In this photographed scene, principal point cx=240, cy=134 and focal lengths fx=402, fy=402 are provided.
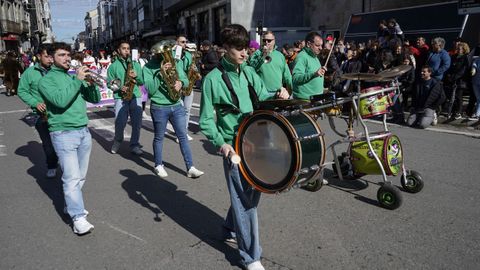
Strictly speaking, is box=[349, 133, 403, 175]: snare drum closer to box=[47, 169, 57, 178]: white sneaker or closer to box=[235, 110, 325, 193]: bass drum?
box=[235, 110, 325, 193]: bass drum

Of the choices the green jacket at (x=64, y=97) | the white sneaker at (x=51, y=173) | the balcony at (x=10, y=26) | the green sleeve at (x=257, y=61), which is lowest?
the white sneaker at (x=51, y=173)

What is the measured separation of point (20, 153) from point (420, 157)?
693 centimetres

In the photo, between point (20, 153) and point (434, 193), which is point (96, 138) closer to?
point (20, 153)

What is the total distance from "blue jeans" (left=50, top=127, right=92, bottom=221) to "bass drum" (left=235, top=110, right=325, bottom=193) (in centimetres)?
184

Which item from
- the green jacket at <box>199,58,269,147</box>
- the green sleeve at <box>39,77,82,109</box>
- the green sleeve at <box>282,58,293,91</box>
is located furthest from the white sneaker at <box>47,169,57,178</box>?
the green jacket at <box>199,58,269,147</box>

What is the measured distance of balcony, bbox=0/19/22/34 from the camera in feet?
152

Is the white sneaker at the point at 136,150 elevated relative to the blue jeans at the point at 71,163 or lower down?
lower down

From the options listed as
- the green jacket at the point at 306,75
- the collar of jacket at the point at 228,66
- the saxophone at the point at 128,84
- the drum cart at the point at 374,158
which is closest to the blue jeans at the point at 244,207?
the collar of jacket at the point at 228,66

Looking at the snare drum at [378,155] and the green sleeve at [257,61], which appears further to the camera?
the green sleeve at [257,61]

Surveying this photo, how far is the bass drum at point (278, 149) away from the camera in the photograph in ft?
9.06

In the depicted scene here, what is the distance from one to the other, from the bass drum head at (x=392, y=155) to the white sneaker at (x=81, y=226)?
3195 mm

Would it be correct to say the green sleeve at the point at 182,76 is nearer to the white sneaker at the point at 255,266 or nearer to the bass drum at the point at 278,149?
the bass drum at the point at 278,149

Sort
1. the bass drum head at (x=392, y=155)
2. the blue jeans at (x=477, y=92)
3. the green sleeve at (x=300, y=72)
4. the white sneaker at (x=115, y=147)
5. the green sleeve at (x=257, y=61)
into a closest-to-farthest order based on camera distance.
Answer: the bass drum head at (x=392, y=155), the green sleeve at (x=300, y=72), the green sleeve at (x=257, y=61), the white sneaker at (x=115, y=147), the blue jeans at (x=477, y=92)

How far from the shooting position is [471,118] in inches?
360
